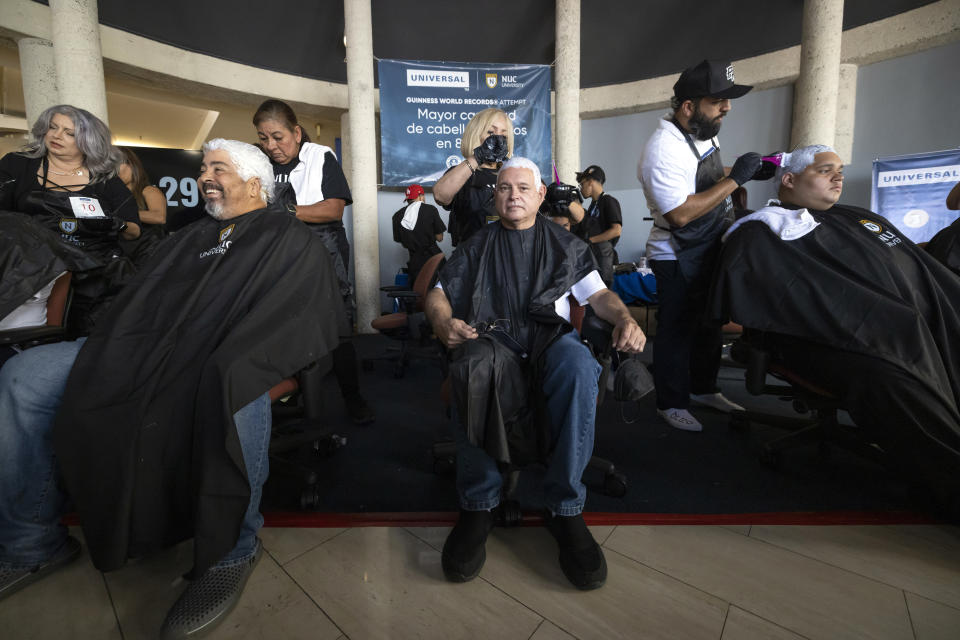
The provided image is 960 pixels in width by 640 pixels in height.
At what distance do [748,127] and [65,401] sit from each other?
724cm

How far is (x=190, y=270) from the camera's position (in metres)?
1.46

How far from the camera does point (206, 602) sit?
3.57 ft

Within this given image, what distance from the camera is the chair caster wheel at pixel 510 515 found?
145 cm

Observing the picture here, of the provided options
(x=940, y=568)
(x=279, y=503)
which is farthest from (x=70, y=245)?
(x=940, y=568)

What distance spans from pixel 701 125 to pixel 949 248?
1.27 meters

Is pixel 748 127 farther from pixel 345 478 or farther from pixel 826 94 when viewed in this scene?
pixel 345 478

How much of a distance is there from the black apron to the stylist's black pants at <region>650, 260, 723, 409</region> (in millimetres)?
53

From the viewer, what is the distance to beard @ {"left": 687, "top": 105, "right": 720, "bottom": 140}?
6.81 feet

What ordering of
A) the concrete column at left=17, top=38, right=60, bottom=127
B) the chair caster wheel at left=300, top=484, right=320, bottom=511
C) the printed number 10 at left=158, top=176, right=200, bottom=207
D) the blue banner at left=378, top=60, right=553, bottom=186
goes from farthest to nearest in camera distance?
1. the printed number 10 at left=158, top=176, right=200, bottom=207
2. the blue banner at left=378, top=60, right=553, bottom=186
3. the concrete column at left=17, top=38, right=60, bottom=127
4. the chair caster wheel at left=300, top=484, right=320, bottom=511

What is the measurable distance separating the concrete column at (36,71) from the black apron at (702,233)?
561 cm

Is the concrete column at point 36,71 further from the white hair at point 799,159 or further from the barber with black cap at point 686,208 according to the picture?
the white hair at point 799,159

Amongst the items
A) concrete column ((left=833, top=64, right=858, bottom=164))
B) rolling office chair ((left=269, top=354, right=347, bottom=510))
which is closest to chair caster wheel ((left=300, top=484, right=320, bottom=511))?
rolling office chair ((left=269, top=354, right=347, bottom=510))

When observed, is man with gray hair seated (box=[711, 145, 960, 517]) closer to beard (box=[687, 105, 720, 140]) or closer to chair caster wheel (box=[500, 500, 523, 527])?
beard (box=[687, 105, 720, 140])

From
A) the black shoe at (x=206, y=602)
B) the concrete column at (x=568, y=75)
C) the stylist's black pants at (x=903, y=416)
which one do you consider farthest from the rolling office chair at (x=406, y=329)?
the concrete column at (x=568, y=75)
